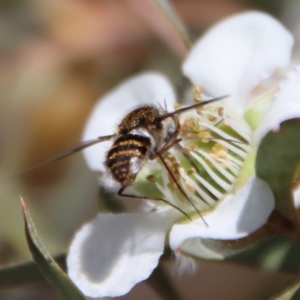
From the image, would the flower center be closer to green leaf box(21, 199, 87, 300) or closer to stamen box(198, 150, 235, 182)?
stamen box(198, 150, 235, 182)

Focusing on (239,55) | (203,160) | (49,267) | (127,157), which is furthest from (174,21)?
(49,267)

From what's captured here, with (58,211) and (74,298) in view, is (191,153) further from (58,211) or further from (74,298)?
(58,211)

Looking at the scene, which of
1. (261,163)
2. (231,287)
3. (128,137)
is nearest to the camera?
(261,163)

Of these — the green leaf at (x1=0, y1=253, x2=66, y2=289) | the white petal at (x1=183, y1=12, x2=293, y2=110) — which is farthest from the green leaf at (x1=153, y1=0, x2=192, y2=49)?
the green leaf at (x1=0, y1=253, x2=66, y2=289)

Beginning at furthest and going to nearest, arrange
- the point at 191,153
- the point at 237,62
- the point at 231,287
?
1. the point at 231,287
2. the point at 237,62
3. the point at 191,153

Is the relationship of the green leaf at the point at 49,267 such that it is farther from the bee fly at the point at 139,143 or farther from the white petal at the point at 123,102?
the white petal at the point at 123,102

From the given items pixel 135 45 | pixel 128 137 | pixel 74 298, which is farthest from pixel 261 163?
pixel 135 45
